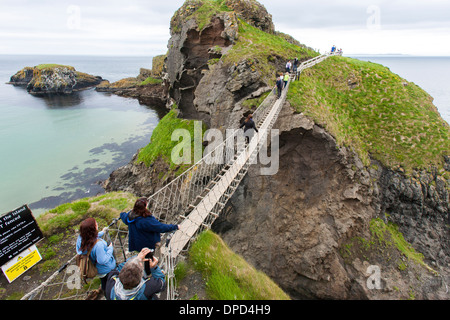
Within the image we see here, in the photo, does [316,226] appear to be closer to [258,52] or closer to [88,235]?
[88,235]

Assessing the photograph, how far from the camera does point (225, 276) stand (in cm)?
588

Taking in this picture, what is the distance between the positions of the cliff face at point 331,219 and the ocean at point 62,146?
68.9 feet

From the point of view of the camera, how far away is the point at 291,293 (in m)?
15.1

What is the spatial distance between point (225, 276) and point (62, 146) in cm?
→ 4332

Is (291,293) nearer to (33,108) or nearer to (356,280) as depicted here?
(356,280)

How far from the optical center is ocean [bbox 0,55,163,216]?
87.6 feet

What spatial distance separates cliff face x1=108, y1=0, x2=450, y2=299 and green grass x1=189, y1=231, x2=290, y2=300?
24.7 ft

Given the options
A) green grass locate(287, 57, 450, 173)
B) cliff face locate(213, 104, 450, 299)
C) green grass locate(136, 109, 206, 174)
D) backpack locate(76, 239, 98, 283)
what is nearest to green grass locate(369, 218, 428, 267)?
cliff face locate(213, 104, 450, 299)

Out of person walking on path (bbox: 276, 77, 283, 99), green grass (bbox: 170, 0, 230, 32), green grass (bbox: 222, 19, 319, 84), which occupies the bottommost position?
person walking on path (bbox: 276, 77, 283, 99)

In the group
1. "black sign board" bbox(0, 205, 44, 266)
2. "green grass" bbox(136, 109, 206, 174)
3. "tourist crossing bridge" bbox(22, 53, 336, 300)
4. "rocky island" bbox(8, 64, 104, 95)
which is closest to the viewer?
"tourist crossing bridge" bbox(22, 53, 336, 300)

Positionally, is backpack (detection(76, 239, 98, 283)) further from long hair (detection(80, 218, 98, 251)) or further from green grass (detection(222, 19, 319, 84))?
green grass (detection(222, 19, 319, 84))

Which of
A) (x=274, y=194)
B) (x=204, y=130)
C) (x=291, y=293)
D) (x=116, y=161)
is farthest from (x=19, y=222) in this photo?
(x=116, y=161)

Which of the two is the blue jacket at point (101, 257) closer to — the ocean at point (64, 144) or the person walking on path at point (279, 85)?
the person walking on path at point (279, 85)
